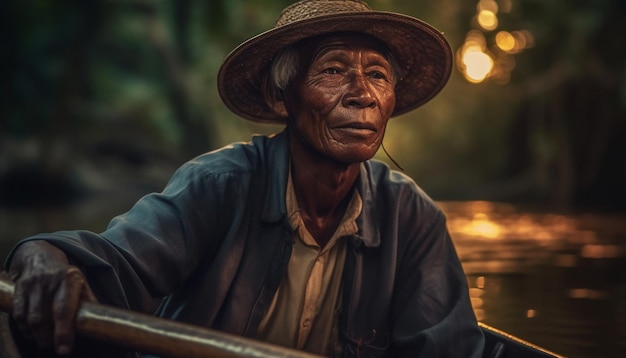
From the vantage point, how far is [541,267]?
8234 millimetres

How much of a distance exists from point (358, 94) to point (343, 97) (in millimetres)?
45

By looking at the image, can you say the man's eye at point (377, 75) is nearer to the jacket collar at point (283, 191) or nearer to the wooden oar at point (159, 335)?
the jacket collar at point (283, 191)

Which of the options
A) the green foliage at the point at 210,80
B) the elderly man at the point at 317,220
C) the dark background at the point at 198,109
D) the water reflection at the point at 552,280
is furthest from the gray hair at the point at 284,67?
the green foliage at the point at 210,80

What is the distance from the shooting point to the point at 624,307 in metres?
5.90

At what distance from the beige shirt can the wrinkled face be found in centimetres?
22

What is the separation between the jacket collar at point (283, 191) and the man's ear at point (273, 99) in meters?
0.08

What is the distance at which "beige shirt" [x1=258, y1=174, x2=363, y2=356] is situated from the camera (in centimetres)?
297

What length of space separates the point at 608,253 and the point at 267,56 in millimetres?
7078

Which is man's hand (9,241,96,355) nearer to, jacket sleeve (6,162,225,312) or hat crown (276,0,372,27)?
jacket sleeve (6,162,225,312)

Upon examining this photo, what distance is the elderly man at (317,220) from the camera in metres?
2.84

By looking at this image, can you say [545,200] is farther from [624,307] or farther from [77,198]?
[624,307]

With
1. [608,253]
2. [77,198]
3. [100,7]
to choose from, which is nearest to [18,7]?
[100,7]

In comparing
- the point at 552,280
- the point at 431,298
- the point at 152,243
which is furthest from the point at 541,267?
the point at 152,243

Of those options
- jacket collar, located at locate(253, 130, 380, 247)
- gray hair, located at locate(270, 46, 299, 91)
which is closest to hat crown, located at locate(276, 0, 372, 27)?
gray hair, located at locate(270, 46, 299, 91)
